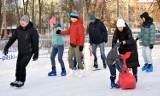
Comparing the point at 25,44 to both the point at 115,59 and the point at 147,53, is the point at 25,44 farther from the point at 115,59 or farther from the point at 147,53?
the point at 147,53

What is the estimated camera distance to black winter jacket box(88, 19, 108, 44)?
33.9 feet

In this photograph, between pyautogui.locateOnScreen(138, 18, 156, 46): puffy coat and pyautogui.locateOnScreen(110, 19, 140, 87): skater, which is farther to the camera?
pyautogui.locateOnScreen(138, 18, 156, 46): puffy coat

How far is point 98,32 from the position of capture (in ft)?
33.8

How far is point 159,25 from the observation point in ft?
250

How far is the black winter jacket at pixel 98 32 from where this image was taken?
10336mm

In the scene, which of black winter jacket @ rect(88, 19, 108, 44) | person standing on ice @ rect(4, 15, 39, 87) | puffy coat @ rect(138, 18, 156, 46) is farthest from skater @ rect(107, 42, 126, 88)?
black winter jacket @ rect(88, 19, 108, 44)

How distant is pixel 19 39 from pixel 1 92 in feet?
3.74

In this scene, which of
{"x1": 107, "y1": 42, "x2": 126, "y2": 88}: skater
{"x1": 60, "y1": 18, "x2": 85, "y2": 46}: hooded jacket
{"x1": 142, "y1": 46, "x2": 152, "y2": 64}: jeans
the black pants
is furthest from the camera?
{"x1": 142, "y1": 46, "x2": 152, "y2": 64}: jeans

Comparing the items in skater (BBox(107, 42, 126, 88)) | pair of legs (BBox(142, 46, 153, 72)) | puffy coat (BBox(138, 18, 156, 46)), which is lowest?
pair of legs (BBox(142, 46, 153, 72))

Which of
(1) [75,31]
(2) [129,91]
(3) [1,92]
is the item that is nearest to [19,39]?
(3) [1,92]

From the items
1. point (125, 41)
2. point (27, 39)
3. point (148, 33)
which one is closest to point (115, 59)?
point (125, 41)

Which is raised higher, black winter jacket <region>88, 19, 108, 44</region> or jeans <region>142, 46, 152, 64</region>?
black winter jacket <region>88, 19, 108, 44</region>

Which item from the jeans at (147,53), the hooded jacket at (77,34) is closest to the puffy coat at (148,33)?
the jeans at (147,53)

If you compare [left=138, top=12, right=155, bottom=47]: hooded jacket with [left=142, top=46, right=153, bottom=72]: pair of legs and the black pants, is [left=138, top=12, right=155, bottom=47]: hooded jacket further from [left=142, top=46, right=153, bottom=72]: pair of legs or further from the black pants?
the black pants
